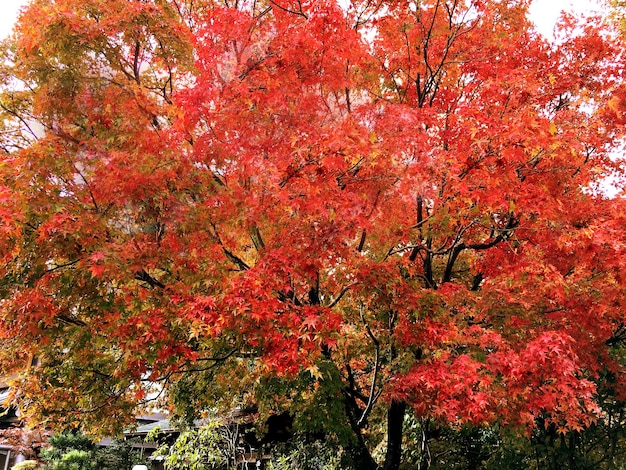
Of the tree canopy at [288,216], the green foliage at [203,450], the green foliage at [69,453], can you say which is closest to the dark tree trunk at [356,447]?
the tree canopy at [288,216]

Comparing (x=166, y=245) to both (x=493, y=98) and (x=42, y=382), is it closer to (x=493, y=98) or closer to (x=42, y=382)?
(x=42, y=382)

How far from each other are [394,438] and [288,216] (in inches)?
158

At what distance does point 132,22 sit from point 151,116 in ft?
3.62

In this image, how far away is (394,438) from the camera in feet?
23.0

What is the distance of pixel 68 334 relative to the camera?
5434 mm

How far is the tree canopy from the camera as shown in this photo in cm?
466

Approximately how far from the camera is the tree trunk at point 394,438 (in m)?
6.90

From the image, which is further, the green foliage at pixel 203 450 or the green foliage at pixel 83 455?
the green foliage at pixel 83 455

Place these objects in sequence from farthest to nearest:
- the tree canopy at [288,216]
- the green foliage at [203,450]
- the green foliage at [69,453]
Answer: the green foliage at [69,453], the green foliage at [203,450], the tree canopy at [288,216]

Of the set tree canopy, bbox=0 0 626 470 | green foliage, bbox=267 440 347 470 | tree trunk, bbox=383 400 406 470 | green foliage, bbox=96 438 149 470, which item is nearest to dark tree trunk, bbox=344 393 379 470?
tree canopy, bbox=0 0 626 470

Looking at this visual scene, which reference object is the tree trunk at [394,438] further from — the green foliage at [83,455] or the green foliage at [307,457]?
the green foliage at [83,455]

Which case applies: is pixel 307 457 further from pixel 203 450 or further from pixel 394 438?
pixel 394 438

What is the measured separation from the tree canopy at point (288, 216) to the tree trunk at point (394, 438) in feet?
0.15

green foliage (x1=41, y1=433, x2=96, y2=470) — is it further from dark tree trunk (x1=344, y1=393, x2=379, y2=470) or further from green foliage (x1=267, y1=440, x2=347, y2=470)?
dark tree trunk (x1=344, y1=393, x2=379, y2=470)
